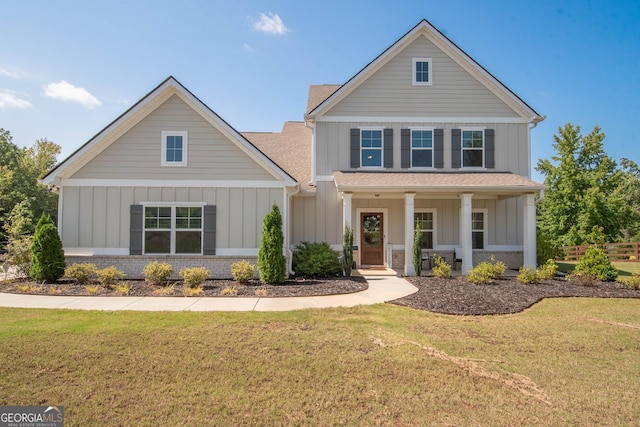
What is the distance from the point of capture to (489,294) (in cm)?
998

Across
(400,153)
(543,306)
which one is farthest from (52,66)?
(543,306)

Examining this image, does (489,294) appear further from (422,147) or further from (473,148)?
(473,148)

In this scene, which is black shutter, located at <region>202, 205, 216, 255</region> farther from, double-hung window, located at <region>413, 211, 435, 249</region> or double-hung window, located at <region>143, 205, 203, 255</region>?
double-hung window, located at <region>413, 211, 435, 249</region>

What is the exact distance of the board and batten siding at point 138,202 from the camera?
12.3 meters

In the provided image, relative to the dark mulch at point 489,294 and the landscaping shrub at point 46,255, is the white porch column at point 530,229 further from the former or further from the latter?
the landscaping shrub at point 46,255

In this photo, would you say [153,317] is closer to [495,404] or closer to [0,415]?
[0,415]

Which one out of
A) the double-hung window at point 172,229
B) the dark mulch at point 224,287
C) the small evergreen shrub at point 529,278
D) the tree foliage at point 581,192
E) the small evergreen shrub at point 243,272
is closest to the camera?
the dark mulch at point 224,287

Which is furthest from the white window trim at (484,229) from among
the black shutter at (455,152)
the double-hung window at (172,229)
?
the double-hung window at (172,229)

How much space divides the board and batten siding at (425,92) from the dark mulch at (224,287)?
24.8 ft

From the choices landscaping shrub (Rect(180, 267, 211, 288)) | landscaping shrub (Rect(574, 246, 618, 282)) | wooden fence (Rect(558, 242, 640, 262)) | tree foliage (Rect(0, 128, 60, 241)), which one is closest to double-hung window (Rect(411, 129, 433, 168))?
landscaping shrub (Rect(574, 246, 618, 282))

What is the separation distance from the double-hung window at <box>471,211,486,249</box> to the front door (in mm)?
3972

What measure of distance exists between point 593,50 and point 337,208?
12947 millimetres

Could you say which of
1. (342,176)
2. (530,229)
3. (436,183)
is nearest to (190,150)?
(342,176)

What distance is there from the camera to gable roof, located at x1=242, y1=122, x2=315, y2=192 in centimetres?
1592
